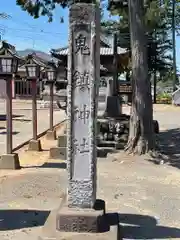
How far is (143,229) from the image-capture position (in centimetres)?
579

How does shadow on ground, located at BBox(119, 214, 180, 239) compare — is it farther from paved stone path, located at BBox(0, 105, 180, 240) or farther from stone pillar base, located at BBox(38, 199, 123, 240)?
stone pillar base, located at BBox(38, 199, 123, 240)

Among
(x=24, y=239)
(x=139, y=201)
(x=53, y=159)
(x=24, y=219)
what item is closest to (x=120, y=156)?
(x=53, y=159)

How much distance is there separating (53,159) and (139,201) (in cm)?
435

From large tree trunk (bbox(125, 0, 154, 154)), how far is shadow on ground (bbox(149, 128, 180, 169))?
555 mm

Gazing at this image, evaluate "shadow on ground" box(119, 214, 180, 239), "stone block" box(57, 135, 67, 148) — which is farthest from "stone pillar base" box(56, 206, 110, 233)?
"stone block" box(57, 135, 67, 148)

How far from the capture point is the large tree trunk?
11.3 metres

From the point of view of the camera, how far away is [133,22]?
37.3ft

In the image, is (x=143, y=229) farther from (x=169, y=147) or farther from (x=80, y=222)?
(x=169, y=147)

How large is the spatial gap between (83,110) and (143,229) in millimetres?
1929

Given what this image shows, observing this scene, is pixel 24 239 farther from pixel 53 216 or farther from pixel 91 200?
pixel 91 200

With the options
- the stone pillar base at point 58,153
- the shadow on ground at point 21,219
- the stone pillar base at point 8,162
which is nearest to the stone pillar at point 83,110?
the shadow on ground at point 21,219

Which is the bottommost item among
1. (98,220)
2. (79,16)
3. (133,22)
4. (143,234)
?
(143,234)

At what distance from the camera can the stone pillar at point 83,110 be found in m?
4.87

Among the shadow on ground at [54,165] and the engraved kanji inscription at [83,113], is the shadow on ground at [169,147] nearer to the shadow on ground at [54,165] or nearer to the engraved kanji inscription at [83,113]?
the shadow on ground at [54,165]
